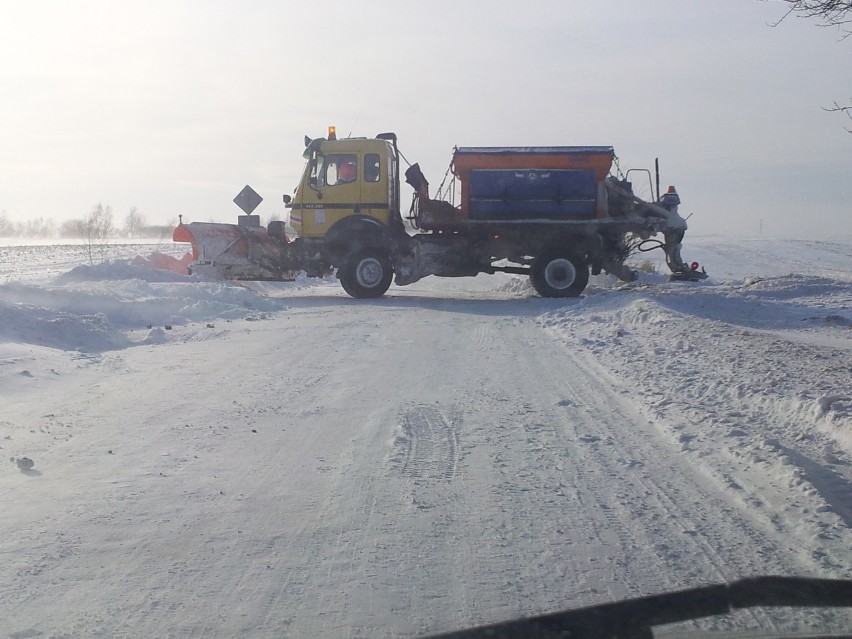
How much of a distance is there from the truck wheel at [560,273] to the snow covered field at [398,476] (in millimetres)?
6960

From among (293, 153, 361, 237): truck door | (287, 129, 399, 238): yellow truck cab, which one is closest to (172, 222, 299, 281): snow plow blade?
(293, 153, 361, 237): truck door

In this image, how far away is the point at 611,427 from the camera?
25.6ft

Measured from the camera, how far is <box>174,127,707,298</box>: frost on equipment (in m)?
20.0

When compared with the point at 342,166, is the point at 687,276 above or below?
below

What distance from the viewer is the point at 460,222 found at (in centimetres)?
2020

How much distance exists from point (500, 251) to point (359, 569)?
1649 cm

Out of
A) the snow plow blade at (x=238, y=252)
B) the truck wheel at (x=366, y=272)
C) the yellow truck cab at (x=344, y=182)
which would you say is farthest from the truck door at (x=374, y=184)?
the snow plow blade at (x=238, y=252)

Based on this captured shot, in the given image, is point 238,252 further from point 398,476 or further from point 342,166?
point 398,476

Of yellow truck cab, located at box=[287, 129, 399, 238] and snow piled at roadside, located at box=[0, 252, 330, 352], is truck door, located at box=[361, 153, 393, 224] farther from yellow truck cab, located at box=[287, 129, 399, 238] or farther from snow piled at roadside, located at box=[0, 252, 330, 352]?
snow piled at roadside, located at box=[0, 252, 330, 352]

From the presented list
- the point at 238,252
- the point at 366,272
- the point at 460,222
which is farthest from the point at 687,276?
the point at 238,252

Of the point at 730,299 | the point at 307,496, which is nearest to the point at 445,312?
the point at 730,299

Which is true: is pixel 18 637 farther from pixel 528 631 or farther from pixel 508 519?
pixel 508 519

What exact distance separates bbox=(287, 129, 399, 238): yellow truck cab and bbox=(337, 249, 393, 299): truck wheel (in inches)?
34.2

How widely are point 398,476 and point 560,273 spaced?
1475cm
